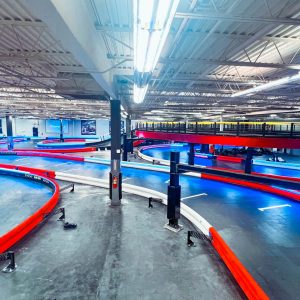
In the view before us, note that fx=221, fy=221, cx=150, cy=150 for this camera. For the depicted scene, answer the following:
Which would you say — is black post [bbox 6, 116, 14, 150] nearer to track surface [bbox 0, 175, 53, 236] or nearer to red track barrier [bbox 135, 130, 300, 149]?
track surface [bbox 0, 175, 53, 236]

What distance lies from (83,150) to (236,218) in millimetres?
21758

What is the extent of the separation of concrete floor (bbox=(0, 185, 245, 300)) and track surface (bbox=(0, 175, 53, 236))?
4.17 feet

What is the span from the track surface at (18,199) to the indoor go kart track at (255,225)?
4825 mm

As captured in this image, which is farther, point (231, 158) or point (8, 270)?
point (231, 158)

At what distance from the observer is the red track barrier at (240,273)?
383 centimetres

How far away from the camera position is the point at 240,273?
450 cm

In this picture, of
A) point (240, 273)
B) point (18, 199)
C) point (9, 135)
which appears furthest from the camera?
point (9, 135)

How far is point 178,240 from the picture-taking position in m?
6.54

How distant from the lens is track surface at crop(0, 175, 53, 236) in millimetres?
7891

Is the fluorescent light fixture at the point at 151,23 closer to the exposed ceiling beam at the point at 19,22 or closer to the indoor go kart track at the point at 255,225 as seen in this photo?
the exposed ceiling beam at the point at 19,22

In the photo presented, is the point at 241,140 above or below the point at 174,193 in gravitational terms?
above

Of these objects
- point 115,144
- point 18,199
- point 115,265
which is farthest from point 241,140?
point 18,199

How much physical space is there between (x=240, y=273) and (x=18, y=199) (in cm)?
959

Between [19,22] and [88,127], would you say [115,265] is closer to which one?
[19,22]
